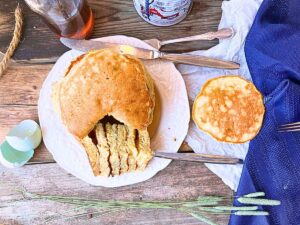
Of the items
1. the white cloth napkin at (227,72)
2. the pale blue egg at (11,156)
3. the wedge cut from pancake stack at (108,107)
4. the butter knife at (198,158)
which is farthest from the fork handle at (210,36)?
the pale blue egg at (11,156)

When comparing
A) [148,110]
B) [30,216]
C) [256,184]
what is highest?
[148,110]

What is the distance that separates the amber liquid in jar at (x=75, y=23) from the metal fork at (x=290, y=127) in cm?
42

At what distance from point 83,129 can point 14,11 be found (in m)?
0.32

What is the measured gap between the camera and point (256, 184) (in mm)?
846

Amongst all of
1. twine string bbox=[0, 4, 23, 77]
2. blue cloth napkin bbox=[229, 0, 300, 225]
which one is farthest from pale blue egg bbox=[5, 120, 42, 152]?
blue cloth napkin bbox=[229, 0, 300, 225]

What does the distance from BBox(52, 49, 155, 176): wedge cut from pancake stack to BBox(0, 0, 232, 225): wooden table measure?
0.08m

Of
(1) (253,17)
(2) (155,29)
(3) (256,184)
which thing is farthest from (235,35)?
(3) (256,184)

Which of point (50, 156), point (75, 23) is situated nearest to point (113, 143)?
point (50, 156)

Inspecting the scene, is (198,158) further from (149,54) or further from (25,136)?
(25,136)

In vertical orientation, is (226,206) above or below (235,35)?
below

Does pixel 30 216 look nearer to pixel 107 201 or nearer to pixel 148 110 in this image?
pixel 107 201

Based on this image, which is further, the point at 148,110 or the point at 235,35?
the point at 235,35

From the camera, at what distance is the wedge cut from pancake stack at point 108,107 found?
0.76 meters

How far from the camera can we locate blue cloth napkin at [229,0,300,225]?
83 centimetres
